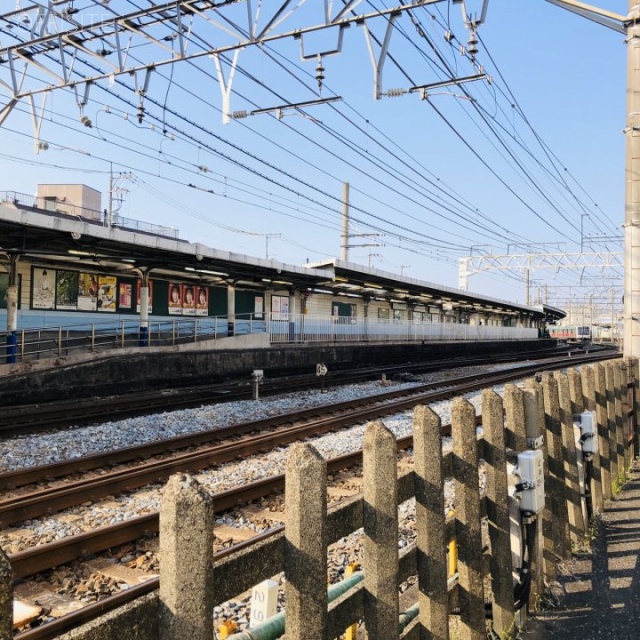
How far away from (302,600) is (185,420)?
10.6 m

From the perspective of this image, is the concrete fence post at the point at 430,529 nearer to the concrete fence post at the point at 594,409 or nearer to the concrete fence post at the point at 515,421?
the concrete fence post at the point at 515,421

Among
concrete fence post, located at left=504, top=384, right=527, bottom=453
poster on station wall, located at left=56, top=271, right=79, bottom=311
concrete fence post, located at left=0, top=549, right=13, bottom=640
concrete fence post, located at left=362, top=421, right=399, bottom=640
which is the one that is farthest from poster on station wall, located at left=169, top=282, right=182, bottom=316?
concrete fence post, located at left=0, top=549, right=13, bottom=640

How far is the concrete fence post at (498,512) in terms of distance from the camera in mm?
3789

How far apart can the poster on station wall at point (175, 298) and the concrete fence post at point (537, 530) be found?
22.0 m

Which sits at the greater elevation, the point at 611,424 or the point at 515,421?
the point at 515,421

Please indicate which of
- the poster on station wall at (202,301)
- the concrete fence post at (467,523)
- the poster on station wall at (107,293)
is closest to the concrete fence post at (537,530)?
the concrete fence post at (467,523)

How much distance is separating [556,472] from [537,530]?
86cm

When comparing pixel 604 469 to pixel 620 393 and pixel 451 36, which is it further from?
pixel 451 36

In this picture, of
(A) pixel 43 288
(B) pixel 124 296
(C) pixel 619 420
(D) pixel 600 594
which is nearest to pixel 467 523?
(D) pixel 600 594

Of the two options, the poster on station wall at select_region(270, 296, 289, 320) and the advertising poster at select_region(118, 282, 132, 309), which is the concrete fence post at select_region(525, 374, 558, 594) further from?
the poster on station wall at select_region(270, 296, 289, 320)

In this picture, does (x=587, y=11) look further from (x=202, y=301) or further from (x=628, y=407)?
(x=202, y=301)

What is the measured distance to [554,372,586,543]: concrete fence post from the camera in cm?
521

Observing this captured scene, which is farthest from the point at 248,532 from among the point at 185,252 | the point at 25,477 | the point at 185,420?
the point at 185,252

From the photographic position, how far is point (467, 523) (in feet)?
11.7
